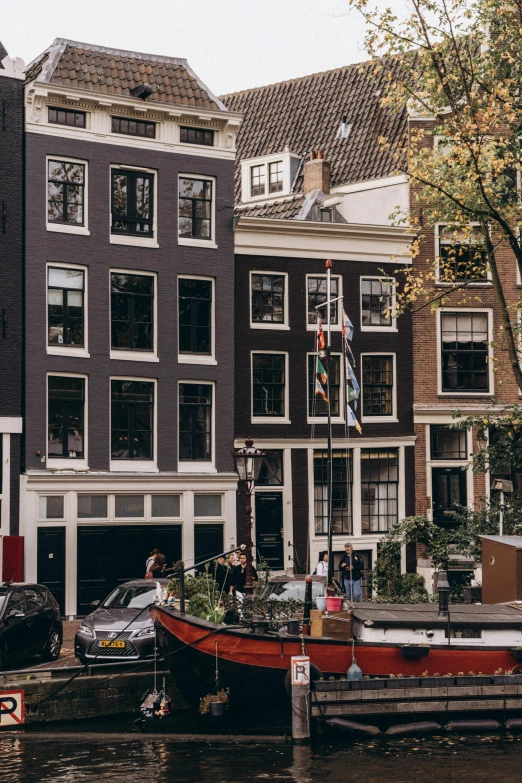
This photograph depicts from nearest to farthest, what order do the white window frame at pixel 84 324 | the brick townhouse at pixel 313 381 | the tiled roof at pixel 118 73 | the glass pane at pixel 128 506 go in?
1. the white window frame at pixel 84 324
2. the glass pane at pixel 128 506
3. the tiled roof at pixel 118 73
4. the brick townhouse at pixel 313 381

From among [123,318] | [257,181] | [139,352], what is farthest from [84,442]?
[257,181]

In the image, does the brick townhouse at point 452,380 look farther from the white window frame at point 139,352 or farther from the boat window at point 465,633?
the boat window at point 465,633

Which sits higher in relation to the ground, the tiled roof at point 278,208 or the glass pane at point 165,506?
the tiled roof at point 278,208

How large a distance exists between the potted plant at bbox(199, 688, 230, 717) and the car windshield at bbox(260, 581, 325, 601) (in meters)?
2.77

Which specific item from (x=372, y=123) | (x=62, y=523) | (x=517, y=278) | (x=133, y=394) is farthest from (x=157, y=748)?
(x=372, y=123)

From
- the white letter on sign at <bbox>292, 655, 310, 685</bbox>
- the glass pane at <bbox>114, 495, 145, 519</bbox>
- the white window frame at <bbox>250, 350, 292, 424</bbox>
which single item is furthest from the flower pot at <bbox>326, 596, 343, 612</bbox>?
the white window frame at <bbox>250, 350, 292, 424</bbox>

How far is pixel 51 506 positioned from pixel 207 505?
4.72 meters

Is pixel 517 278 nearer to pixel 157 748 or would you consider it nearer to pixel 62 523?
pixel 62 523

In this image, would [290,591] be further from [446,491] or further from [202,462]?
[446,491]

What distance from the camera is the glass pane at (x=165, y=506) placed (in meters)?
34.3

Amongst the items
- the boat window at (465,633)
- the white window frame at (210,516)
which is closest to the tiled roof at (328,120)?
the white window frame at (210,516)

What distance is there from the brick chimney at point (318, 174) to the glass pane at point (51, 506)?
14840 millimetres

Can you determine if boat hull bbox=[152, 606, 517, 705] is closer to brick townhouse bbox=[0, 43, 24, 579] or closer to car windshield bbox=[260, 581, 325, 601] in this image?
car windshield bbox=[260, 581, 325, 601]

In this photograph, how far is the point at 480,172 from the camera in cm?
2667
